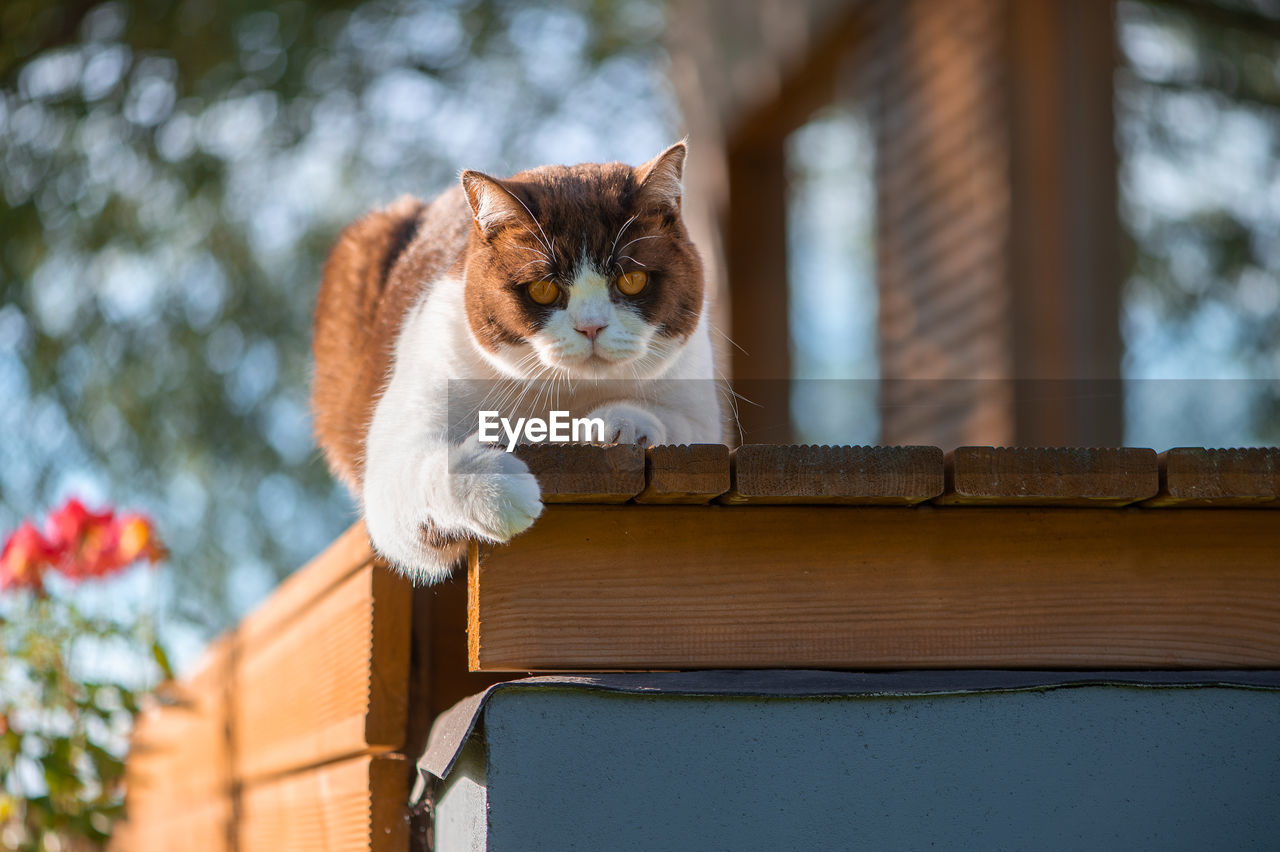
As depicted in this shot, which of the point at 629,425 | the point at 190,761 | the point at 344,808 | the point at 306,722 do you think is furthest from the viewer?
the point at 190,761

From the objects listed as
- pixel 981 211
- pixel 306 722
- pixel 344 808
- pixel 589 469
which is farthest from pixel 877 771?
pixel 981 211

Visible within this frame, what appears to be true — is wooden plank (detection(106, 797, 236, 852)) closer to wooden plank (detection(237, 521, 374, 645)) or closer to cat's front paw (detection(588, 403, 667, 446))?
wooden plank (detection(237, 521, 374, 645))

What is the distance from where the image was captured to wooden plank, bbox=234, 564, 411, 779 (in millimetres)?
1525

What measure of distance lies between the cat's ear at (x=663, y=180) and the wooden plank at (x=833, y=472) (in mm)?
453

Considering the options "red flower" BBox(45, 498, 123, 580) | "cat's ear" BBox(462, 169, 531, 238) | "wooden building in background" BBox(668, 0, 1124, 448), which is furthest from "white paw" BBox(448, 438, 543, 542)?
"red flower" BBox(45, 498, 123, 580)

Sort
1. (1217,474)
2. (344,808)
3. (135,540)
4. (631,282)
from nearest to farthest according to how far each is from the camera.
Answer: (1217,474) → (631,282) → (344,808) → (135,540)

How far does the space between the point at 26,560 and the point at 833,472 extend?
2.18m

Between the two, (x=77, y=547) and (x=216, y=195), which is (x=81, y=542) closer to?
(x=77, y=547)

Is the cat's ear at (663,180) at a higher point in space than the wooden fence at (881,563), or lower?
higher

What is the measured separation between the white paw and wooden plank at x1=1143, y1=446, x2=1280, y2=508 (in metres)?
0.68

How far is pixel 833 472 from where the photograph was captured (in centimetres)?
124

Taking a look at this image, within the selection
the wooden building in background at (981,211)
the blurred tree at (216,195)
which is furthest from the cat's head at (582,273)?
the blurred tree at (216,195)

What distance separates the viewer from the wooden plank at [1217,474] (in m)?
1.29

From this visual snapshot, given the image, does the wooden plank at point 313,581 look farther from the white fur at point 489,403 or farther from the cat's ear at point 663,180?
the cat's ear at point 663,180
